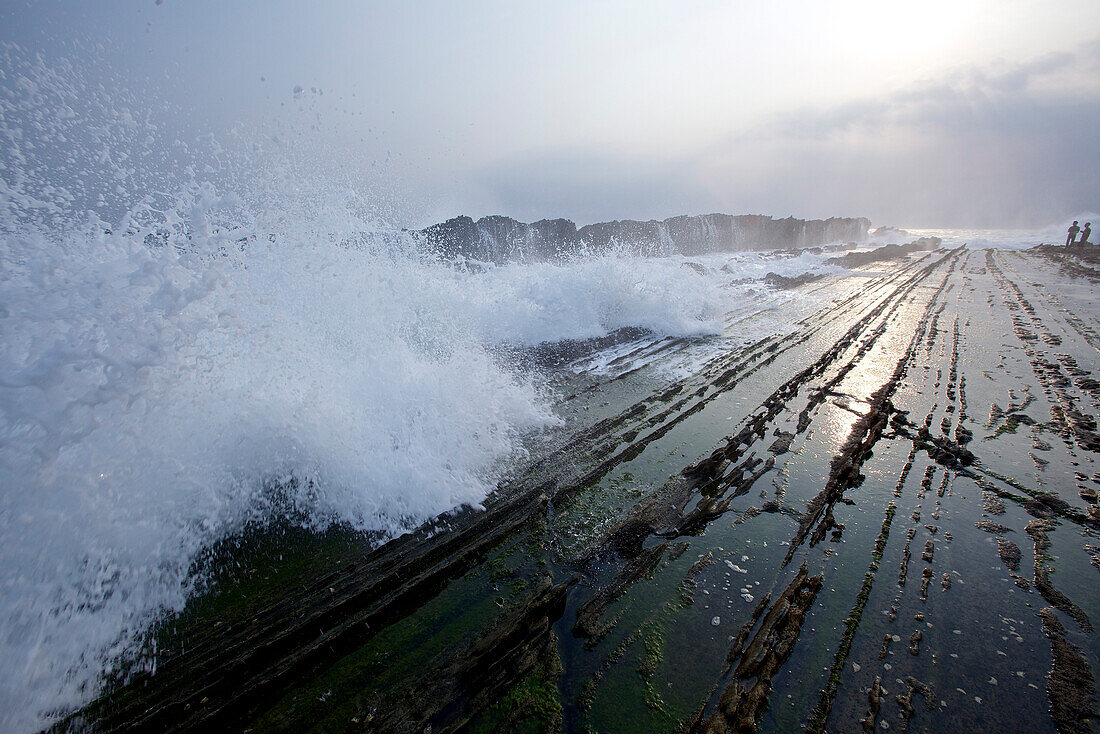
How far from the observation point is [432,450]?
3727 mm

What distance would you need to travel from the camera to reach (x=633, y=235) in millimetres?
51406

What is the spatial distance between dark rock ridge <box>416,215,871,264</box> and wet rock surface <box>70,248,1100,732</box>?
33.2 metres

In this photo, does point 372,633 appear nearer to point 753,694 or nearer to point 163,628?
point 163,628

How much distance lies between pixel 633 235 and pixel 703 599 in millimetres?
52536

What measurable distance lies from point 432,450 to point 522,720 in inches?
87.6

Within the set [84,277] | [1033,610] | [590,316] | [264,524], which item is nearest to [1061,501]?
[1033,610]

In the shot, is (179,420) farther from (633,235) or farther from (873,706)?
(633,235)

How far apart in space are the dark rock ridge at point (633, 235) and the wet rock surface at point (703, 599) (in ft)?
109

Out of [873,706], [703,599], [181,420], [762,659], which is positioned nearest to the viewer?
[873,706]

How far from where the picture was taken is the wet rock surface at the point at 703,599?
1891 millimetres

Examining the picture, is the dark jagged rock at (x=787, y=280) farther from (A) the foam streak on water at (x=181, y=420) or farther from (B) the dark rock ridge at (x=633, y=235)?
(B) the dark rock ridge at (x=633, y=235)

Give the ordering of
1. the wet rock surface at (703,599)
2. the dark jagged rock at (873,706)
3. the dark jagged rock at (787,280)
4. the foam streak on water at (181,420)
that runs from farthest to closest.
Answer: the dark jagged rock at (787,280) < the foam streak on water at (181,420) < the wet rock surface at (703,599) < the dark jagged rock at (873,706)

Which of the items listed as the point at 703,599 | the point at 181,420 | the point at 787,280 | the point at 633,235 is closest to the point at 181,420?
the point at 181,420

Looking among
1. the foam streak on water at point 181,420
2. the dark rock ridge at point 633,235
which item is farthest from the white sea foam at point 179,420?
the dark rock ridge at point 633,235
